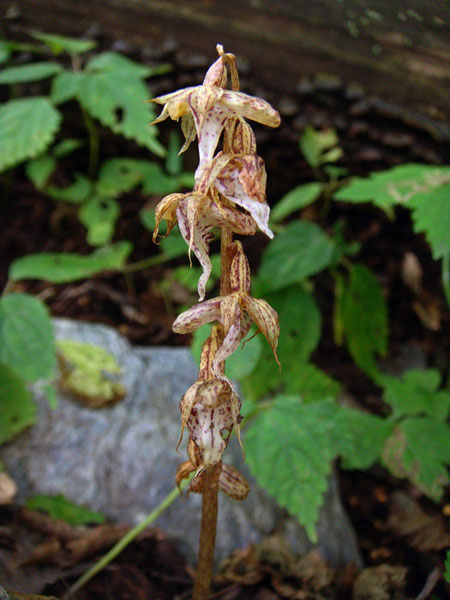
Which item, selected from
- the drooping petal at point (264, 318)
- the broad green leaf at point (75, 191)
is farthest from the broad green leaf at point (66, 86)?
the drooping petal at point (264, 318)

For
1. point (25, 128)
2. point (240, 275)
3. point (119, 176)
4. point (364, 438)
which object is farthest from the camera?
point (119, 176)

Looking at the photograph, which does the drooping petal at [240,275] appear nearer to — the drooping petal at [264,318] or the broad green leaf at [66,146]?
the drooping petal at [264,318]

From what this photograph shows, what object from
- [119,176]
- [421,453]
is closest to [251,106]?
[421,453]

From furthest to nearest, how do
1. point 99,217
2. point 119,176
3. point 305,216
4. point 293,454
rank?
1. point 305,216
2. point 119,176
3. point 99,217
4. point 293,454

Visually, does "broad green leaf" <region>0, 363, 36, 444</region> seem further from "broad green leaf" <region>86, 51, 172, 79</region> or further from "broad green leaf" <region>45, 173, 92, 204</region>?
"broad green leaf" <region>86, 51, 172, 79</region>

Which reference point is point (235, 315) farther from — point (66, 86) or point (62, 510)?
point (66, 86)

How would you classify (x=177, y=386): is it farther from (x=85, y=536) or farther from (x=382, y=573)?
(x=382, y=573)

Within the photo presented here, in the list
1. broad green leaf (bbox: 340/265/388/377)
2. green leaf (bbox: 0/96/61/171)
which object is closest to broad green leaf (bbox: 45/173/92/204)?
green leaf (bbox: 0/96/61/171)
